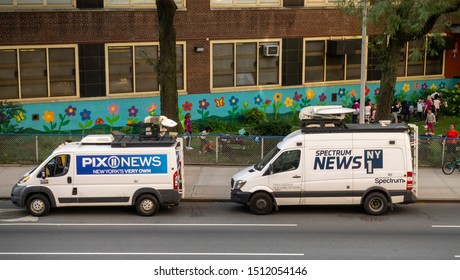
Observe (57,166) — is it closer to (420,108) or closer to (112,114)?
(112,114)

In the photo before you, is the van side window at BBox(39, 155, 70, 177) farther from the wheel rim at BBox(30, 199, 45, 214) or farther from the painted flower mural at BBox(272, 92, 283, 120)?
the painted flower mural at BBox(272, 92, 283, 120)

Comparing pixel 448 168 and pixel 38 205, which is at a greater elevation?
pixel 448 168

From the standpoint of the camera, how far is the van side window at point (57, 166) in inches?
763

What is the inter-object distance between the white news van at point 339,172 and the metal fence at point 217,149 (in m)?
6.06

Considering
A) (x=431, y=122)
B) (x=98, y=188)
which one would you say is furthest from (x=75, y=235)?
(x=431, y=122)

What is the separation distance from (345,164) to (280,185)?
1.84 meters

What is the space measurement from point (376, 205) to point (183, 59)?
16858 millimetres

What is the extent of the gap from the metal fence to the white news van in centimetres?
606

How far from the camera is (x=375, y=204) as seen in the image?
19.5 m

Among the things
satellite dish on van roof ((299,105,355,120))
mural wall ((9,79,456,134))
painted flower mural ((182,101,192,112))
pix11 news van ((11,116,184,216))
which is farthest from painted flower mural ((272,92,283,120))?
pix11 news van ((11,116,184,216))

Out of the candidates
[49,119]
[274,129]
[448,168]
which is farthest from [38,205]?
[448,168]

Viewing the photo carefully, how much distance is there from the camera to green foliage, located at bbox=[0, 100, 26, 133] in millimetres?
29469

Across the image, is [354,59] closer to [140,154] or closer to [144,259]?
[140,154]

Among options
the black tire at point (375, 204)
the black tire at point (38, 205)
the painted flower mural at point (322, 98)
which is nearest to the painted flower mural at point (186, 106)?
the painted flower mural at point (322, 98)
